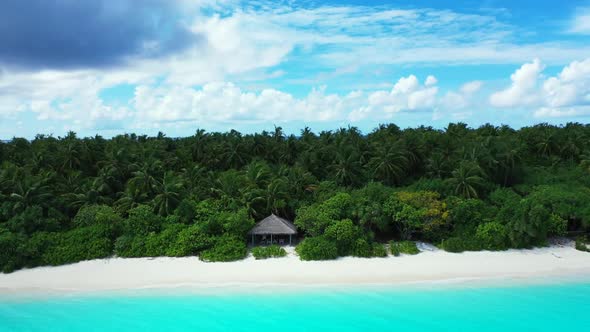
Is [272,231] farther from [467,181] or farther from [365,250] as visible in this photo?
[467,181]

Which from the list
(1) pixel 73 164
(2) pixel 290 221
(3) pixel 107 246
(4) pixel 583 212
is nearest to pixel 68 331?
(3) pixel 107 246

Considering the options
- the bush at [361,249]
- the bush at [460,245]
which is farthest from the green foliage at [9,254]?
the bush at [460,245]

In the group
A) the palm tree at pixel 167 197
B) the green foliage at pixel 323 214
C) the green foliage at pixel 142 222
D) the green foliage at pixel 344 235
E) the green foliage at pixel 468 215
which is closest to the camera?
the green foliage at pixel 344 235

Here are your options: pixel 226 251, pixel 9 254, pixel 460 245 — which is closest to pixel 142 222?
pixel 226 251

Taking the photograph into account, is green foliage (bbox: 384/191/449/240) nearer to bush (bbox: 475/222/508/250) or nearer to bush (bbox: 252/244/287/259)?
bush (bbox: 475/222/508/250)

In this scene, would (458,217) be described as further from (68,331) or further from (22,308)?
(22,308)

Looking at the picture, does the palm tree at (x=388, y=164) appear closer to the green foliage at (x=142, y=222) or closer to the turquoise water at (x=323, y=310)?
the turquoise water at (x=323, y=310)

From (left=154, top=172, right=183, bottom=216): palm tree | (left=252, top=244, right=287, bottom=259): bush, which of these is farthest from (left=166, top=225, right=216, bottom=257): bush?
(left=154, top=172, right=183, bottom=216): palm tree
